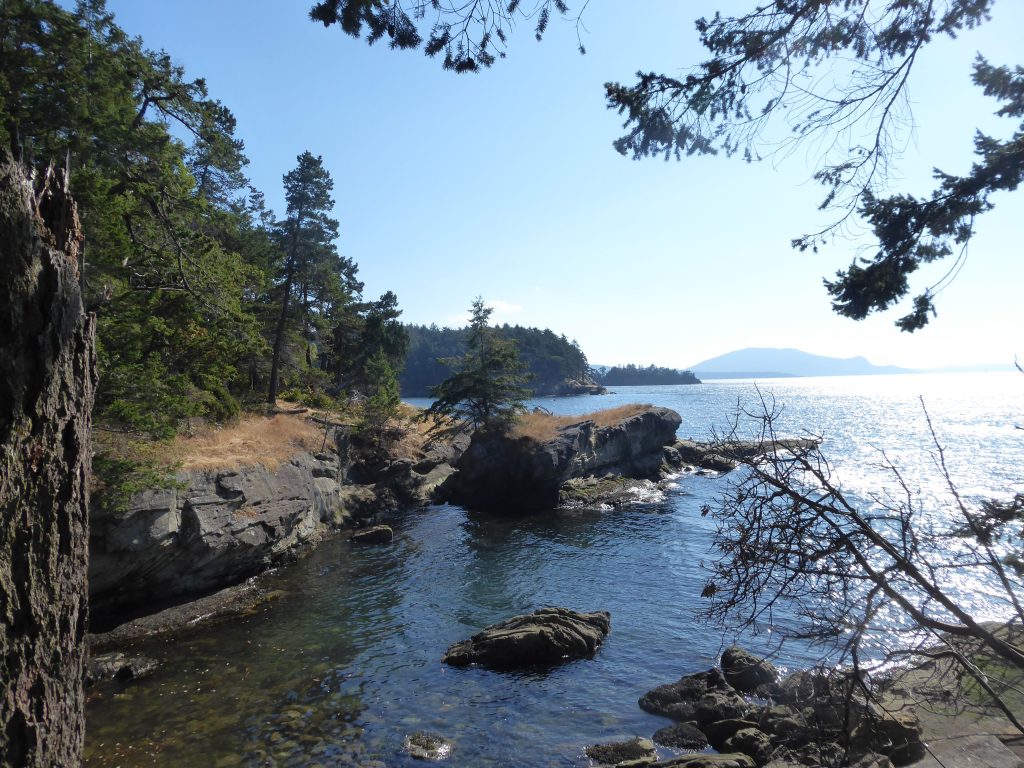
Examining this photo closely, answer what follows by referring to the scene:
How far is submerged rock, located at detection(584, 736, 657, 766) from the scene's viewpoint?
10484 millimetres

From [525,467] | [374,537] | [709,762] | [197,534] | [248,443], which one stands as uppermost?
[248,443]

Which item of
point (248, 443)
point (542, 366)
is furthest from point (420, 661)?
point (542, 366)

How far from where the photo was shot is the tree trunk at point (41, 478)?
370 centimetres

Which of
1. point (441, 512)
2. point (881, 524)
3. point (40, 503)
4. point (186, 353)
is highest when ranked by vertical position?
point (186, 353)

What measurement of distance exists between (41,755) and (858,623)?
565 centimetres

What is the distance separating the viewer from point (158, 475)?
53.7ft

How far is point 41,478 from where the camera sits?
399cm

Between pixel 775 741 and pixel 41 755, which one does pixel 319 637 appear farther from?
pixel 41 755

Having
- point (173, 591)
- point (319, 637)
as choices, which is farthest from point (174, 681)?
point (173, 591)

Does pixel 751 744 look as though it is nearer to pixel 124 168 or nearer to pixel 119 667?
pixel 119 667

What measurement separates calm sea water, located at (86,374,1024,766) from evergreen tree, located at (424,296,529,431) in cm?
1088

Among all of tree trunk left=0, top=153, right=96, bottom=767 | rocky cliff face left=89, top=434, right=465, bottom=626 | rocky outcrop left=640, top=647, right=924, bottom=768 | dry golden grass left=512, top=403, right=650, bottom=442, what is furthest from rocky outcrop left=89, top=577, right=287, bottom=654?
dry golden grass left=512, top=403, right=650, bottom=442

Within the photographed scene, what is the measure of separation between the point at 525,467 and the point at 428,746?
78.4ft

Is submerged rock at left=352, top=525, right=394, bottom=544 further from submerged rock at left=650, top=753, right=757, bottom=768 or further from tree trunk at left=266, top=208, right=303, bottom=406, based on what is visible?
submerged rock at left=650, top=753, right=757, bottom=768
